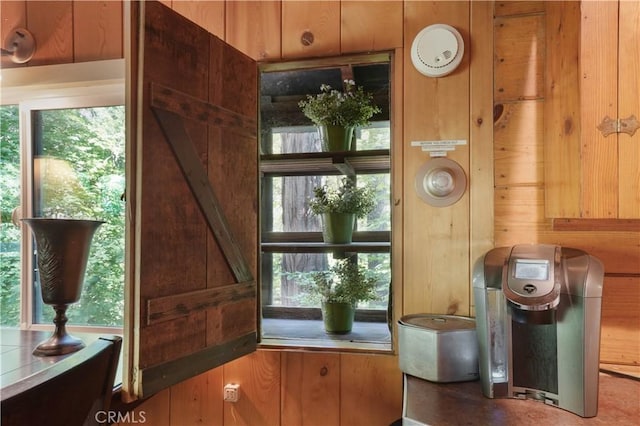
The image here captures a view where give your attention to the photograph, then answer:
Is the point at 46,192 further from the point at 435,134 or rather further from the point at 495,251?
the point at 495,251

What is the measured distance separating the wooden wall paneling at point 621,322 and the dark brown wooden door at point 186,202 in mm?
1265

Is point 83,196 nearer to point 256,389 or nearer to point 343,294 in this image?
point 256,389

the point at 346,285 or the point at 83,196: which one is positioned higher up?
the point at 83,196

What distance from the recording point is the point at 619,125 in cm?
102

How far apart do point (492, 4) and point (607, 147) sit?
A: 2.49ft

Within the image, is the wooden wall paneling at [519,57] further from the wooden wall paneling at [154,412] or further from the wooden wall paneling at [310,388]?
the wooden wall paneling at [154,412]

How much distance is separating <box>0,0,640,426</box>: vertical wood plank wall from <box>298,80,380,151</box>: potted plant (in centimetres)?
21

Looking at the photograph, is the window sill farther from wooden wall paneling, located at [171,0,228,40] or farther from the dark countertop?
wooden wall paneling, located at [171,0,228,40]

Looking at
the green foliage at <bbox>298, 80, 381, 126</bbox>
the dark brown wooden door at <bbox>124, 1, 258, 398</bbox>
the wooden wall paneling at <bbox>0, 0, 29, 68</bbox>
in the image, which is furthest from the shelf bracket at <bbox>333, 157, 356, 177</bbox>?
the wooden wall paneling at <bbox>0, 0, 29, 68</bbox>

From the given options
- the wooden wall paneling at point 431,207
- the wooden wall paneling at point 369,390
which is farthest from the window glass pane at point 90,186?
the wooden wall paneling at point 431,207

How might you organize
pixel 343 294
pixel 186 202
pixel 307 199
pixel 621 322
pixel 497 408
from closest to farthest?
pixel 497 408 < pixel 186 202 < pixel 621 322 < pixel 343 294 < pixel 307 199

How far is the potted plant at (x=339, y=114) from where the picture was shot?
174cm

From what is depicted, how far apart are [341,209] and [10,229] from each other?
65.7 inches

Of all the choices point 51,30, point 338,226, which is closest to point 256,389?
point 338,226
